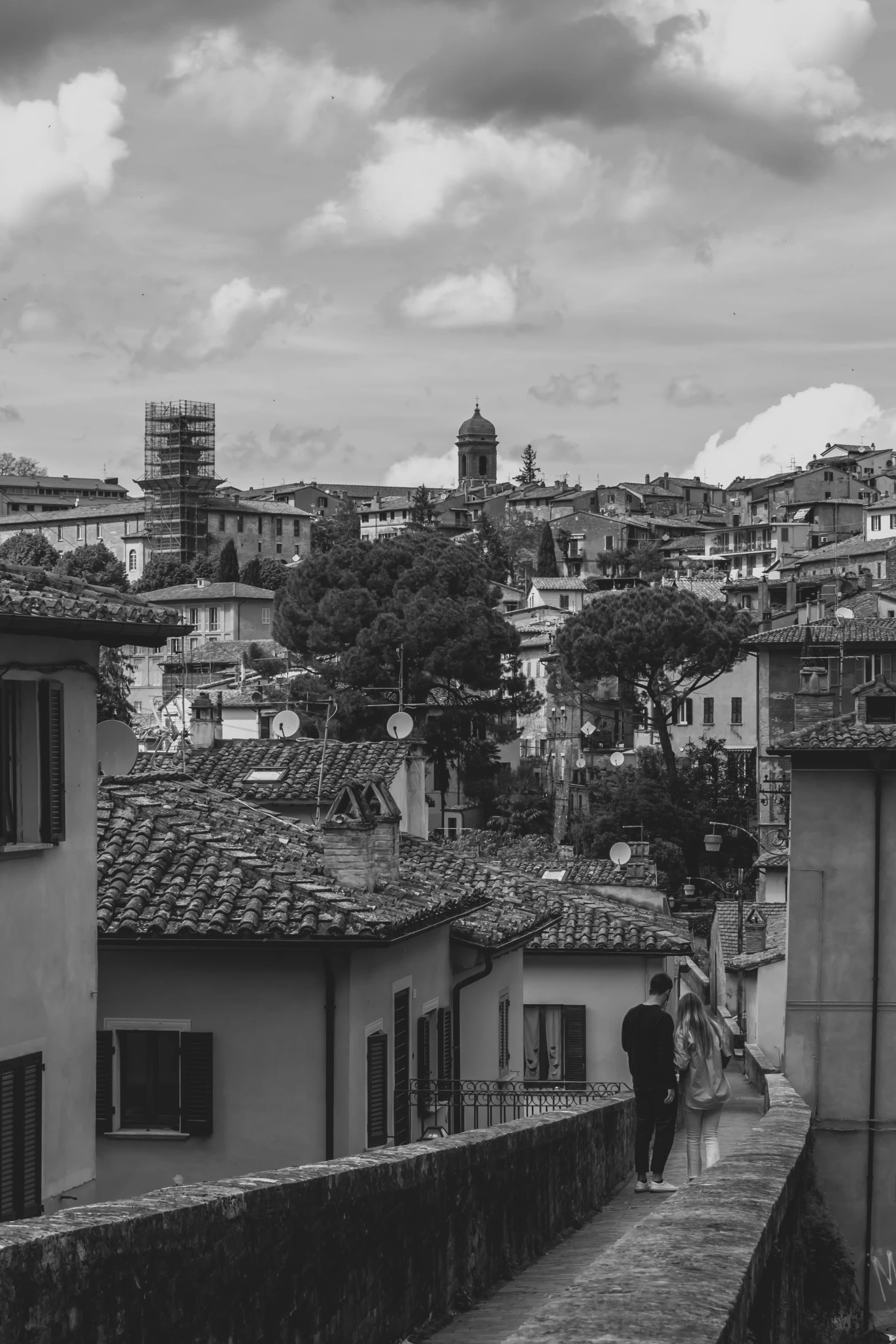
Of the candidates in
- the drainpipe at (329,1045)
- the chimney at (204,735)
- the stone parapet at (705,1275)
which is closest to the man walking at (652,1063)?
the stone parapet at (705,1275)

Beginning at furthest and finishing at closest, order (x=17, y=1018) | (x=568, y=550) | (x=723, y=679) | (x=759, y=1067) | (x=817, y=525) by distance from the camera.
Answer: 1. (x=568, y=550)
2. (x=817, y=525)
3. (x=723, y=679)
4. (x=759, y=1067)
5. (x=17, y=1018)

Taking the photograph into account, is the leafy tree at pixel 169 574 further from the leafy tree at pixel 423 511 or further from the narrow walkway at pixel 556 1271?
the narrow walkway at pixel 556 1271

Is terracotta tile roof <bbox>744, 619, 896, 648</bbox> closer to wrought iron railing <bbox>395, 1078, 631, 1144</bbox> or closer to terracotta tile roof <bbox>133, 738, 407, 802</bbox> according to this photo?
terracotta tile roof <bbox>133, 738, 407, 802</bbox>

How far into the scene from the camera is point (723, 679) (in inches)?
3059

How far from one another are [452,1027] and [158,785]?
392 cm

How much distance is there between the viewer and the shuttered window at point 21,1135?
1098 cm

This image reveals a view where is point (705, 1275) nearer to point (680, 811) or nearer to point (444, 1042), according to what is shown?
point (444, 1042)

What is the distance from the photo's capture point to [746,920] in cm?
4181

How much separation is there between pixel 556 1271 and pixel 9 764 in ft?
14.6

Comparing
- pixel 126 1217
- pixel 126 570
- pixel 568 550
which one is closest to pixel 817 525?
pixel 568 550

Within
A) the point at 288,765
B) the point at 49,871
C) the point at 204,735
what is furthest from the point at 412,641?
the point at 49,871

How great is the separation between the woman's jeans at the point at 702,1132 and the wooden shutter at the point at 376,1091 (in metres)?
3.26

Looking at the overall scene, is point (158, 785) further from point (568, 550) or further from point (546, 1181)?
point (568, 550)

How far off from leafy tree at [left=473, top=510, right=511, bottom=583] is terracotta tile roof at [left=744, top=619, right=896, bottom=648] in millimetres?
62553
